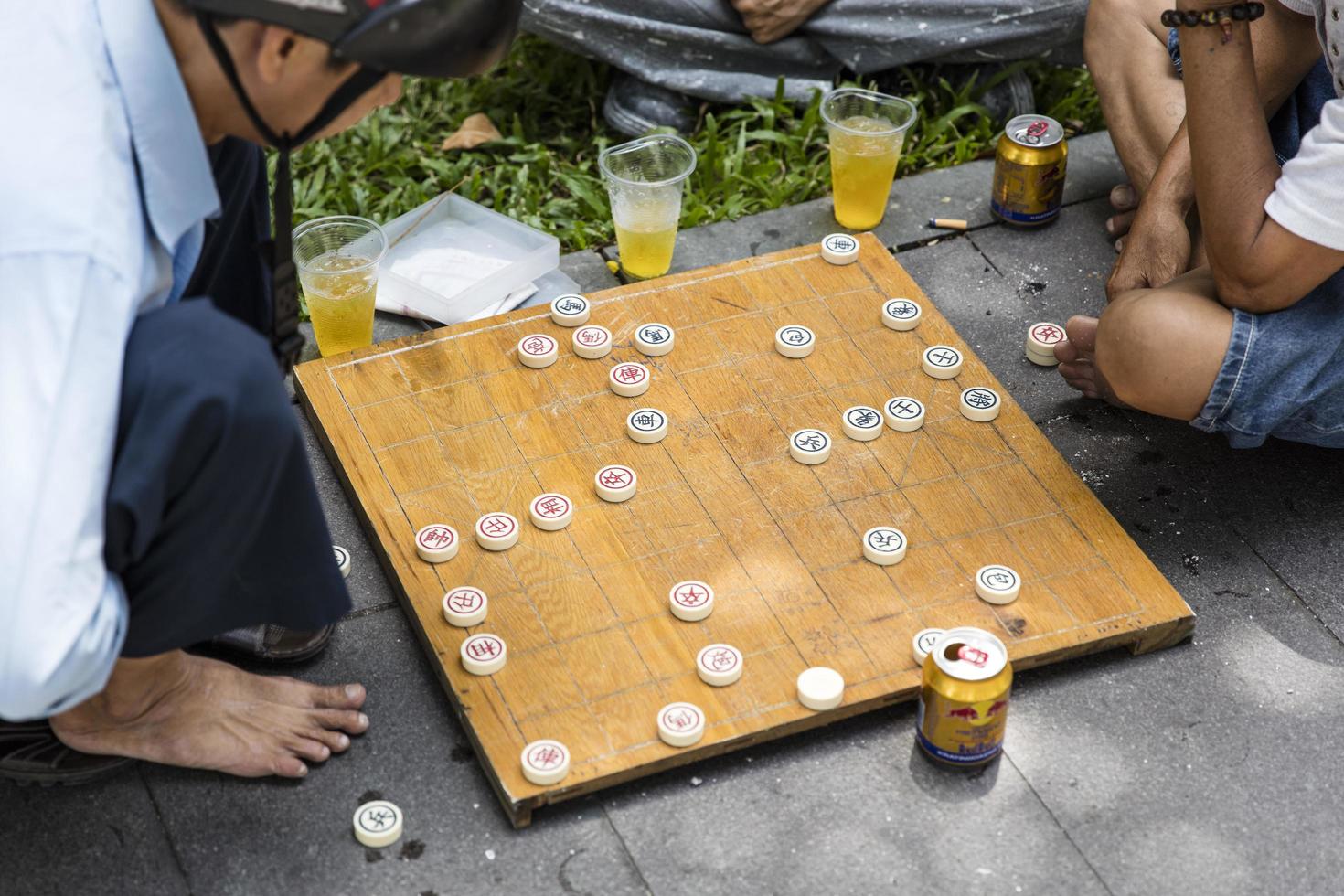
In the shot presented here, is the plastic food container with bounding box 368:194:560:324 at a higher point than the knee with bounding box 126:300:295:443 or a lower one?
lower

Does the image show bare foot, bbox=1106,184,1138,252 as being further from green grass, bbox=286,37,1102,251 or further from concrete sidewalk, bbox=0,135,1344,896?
concrete sidewalk, bbox=0,135,1344,896

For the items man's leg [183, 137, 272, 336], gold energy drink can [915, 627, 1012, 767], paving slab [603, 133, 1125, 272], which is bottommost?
paving slab [603, 133, 1125, 272]

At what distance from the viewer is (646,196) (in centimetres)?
345

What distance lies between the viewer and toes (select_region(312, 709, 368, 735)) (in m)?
2.53

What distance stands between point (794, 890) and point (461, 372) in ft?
4.54

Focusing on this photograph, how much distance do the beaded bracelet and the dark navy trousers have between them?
5.58ft

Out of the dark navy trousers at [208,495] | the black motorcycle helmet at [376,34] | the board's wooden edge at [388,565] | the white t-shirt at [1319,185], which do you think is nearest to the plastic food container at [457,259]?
the board's wooden edge at [388,565]

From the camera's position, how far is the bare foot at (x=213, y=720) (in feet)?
7.74

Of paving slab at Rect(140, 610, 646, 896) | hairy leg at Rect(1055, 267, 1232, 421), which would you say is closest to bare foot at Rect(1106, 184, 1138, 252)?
hairy leg at Rect(1055, 267, 1232, 421)

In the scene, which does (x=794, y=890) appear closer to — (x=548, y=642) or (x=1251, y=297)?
(x=548, y=642)

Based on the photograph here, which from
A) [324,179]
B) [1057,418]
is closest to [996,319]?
[1057,418]

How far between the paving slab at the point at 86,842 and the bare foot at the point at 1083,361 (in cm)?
206

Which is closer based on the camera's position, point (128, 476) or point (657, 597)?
point (128, 476)

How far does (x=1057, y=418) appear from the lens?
3248mm
